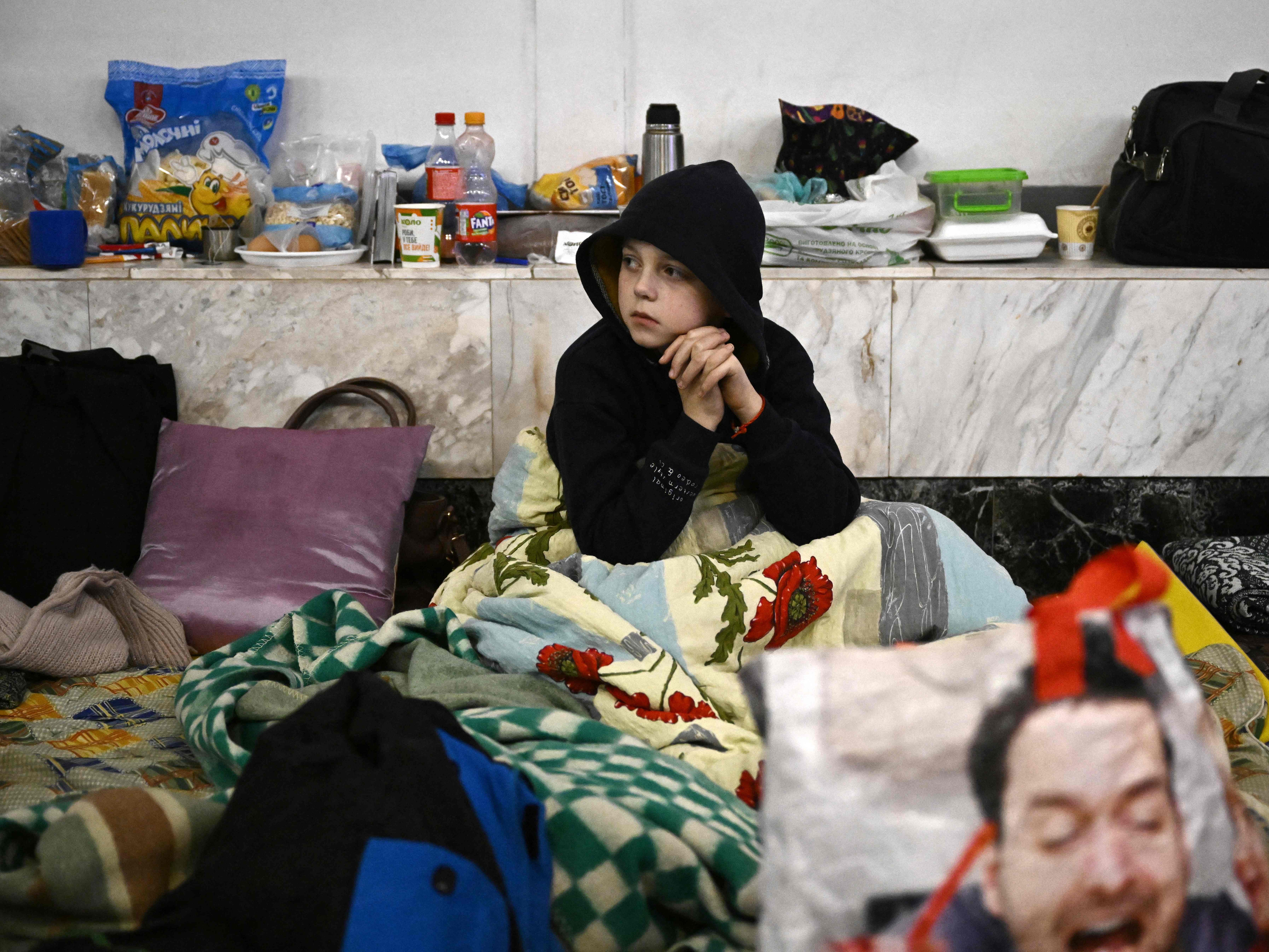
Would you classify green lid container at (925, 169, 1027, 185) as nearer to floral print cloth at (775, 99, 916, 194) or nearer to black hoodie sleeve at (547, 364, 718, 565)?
floral print cloth at (775, 99, 916, 194)

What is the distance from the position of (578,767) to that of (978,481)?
1499mm

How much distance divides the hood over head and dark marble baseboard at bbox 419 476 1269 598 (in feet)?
2.99

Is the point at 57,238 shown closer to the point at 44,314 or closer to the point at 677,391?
the point at 44,314

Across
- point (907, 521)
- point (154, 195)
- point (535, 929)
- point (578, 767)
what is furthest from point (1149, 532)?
point (154, 195)

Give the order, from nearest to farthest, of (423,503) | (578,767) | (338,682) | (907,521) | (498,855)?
(498,855), (338,682), (578,767), (907,521), (423,503)

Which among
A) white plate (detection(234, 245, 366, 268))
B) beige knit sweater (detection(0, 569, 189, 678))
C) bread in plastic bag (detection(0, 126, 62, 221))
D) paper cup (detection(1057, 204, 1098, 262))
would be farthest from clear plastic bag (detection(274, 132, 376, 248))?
paper cup (detection(1057, 204, 1098, 262))

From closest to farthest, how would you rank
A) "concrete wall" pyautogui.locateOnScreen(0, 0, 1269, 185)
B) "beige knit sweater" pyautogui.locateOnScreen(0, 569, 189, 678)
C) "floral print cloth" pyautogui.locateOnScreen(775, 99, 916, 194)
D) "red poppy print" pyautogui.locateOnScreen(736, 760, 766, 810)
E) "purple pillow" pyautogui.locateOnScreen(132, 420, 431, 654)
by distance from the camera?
"red poppy print" pyautogui.locateOnScreen(736, 760, 766, 810)
"beige knit sweater" pyautogui.locateOnScreen(0, 569, 189, 678)
"purple pillow" pyautogui.locateOnScreen(132, 420, 431, 654)
"floral print cloth" pyautogui.locateOnScreen(775, 99, 916, 194)
"concrete wall" pyautogui.locateOnScreen(0, 0, 1269, 185)

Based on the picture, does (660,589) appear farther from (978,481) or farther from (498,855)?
(978,481)

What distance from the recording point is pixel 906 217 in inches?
88.3

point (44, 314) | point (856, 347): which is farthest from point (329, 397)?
point (856, 347)

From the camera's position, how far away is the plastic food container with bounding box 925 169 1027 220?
226 centimetres

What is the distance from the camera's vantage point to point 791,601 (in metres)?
1.39

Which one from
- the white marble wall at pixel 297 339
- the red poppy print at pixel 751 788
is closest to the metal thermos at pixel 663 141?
the white marble wall at pixel 297 339

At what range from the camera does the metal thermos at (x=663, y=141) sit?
222 cm
